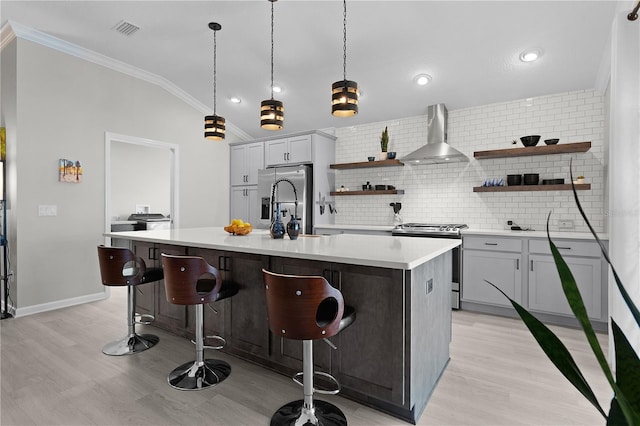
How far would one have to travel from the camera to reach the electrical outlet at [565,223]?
414cm

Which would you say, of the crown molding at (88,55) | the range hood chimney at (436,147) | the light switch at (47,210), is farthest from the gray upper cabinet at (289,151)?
the light switch at (47,210)

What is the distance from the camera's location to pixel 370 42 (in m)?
3.89

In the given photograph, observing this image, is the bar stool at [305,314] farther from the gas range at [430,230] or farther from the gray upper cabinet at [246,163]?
the gray upper cabinet at [246,163]

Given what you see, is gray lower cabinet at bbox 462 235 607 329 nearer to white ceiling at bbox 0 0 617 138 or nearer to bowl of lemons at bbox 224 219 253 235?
white ceiling at bbox 0 0 617 138

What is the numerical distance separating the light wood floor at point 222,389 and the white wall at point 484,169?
5.91ft

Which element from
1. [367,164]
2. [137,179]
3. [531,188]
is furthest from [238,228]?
[137,179]

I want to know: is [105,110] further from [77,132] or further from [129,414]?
[129,414]

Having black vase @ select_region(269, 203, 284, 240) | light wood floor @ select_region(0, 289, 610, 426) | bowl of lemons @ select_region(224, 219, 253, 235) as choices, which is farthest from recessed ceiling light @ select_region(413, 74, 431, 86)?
light wood floor @ select_region(0, 289, 610, 426)

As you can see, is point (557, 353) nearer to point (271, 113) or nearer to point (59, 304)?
point (271, 113)

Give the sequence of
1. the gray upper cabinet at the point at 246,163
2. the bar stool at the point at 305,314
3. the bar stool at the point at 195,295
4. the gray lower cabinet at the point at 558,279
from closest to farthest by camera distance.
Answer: the bar stool at the point at 305,314 → the bar stool at the point at 195,295 → the gray lower cabinet at the point at 558,279 → the gray upper cabinet at the point at 246,163

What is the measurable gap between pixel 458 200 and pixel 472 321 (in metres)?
1.74

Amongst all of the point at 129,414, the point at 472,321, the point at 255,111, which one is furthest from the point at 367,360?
the point at 255,111

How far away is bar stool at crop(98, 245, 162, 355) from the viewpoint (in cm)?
286

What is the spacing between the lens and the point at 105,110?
15.5 feet
